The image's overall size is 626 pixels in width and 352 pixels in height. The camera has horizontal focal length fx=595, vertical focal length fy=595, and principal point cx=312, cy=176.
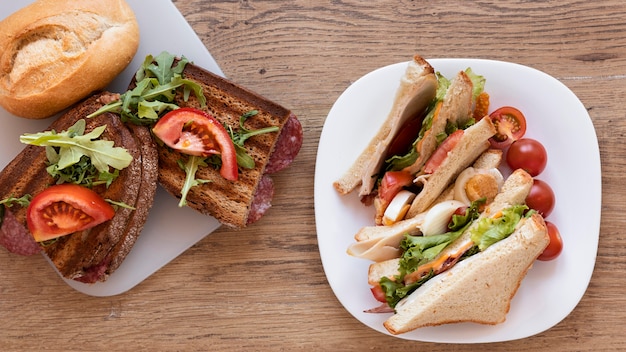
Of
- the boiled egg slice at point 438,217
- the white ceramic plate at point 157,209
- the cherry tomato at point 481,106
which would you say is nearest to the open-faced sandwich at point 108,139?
the white ceramic plate at point 157,209

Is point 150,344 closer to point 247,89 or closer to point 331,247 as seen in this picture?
point 331,247

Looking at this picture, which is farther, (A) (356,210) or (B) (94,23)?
(A) (356,210)

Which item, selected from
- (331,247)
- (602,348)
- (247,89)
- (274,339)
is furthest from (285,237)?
(602,348)

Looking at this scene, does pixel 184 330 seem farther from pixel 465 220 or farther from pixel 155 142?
pixel 465 220

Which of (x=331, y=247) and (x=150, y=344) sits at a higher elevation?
(x=331, y=247)

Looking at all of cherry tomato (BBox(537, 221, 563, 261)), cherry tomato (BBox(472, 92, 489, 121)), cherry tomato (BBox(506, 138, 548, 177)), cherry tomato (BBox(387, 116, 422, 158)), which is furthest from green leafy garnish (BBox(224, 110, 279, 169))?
cherry tomato (BBox(537, 221, 563, 261))

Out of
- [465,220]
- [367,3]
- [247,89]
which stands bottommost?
[465,220]

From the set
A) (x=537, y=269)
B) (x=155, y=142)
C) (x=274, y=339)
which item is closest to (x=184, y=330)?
(x=274, y=339)
